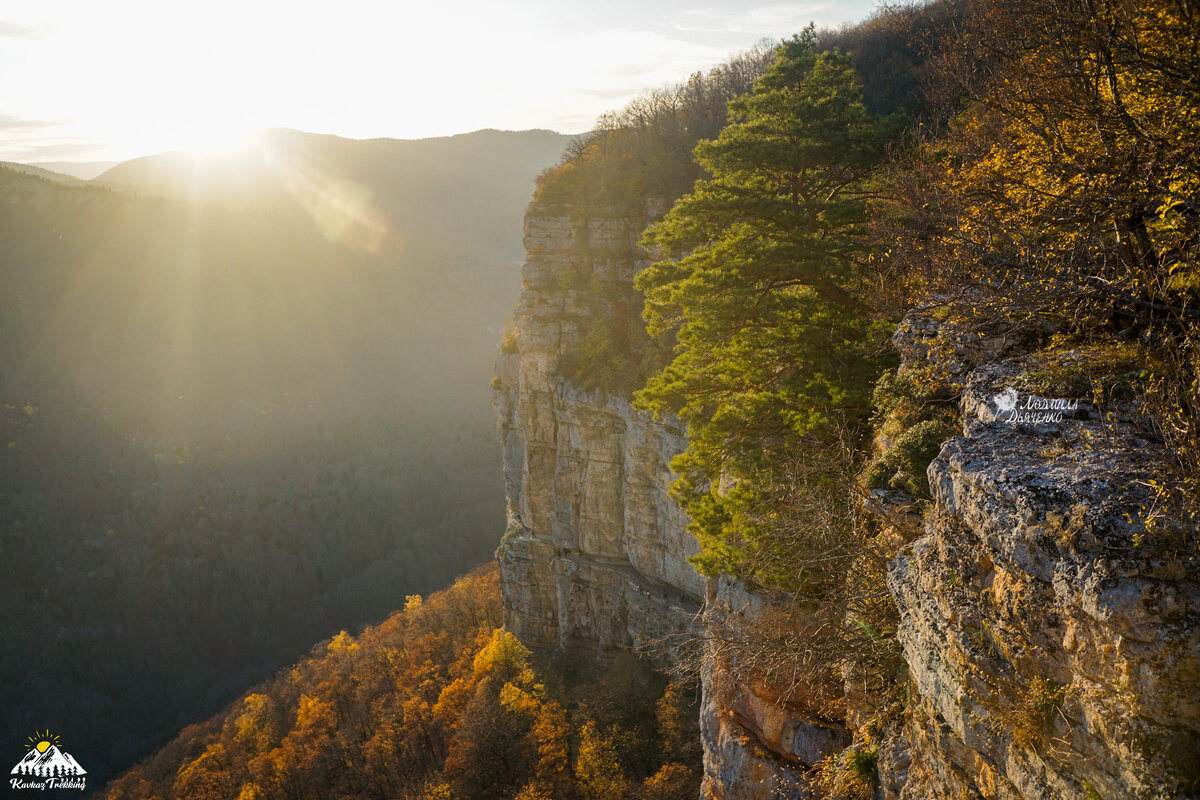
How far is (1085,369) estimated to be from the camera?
224 inches

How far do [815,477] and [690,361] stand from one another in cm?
386

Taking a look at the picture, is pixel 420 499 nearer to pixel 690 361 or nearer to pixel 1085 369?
pixel 690 361

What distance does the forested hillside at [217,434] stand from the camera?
7569 centimetres

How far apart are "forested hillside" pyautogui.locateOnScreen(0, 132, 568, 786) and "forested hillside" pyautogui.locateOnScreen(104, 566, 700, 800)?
35.3 m

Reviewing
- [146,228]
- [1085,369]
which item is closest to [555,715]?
[1085,369]

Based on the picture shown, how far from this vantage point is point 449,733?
30172 mm

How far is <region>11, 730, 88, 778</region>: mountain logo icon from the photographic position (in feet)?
195

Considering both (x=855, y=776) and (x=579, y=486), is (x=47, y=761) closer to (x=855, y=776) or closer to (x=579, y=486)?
(x=579, y=486)

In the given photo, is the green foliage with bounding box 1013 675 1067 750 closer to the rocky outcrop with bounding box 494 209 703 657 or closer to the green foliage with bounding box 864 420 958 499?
the green foliage with bounding box 864 420 958 499

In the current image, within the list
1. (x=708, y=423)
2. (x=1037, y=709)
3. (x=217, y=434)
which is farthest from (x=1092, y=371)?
(x=217, y=434)

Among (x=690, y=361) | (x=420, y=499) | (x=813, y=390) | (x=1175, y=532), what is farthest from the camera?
(x=420, y=499)

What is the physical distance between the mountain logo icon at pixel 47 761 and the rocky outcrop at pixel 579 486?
53514 millimetres

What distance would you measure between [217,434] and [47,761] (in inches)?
2019

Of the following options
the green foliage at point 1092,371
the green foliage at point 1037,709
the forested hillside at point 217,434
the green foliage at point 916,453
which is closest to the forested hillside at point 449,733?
the green foliage at point 916,453
